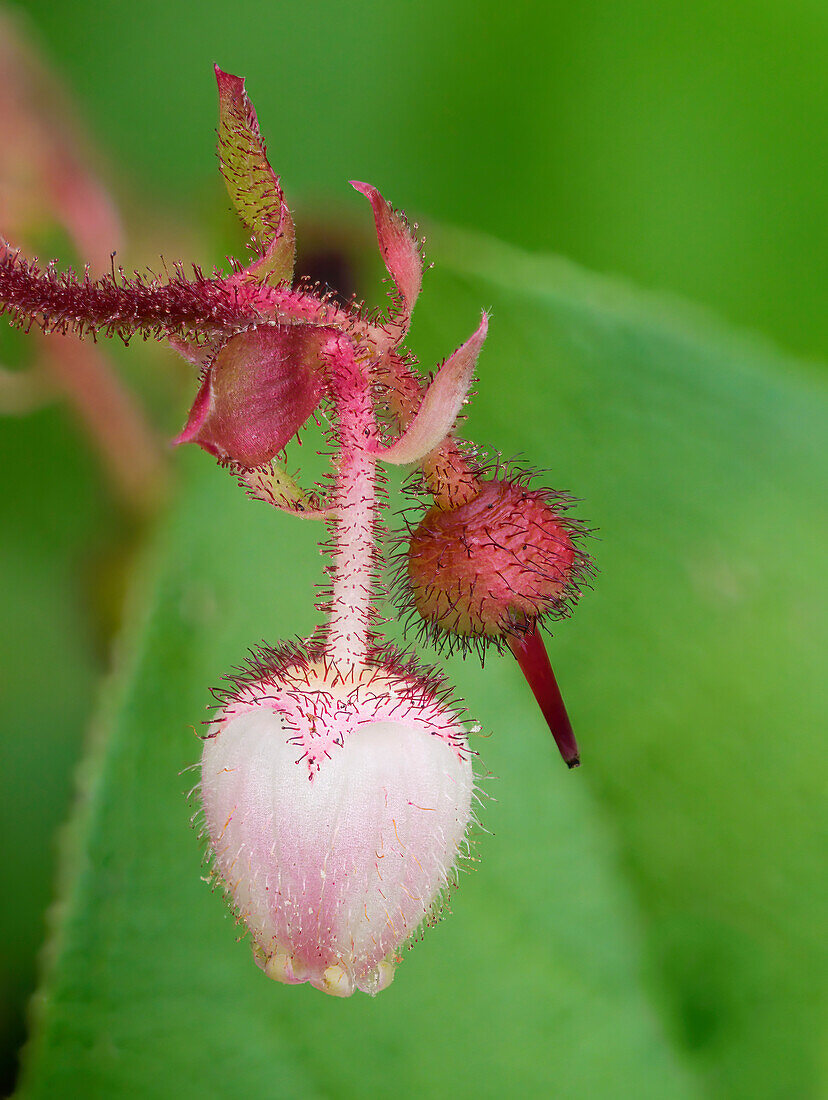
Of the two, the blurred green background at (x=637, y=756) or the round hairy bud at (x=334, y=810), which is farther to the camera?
the blurred green background at (x=637, y=756)

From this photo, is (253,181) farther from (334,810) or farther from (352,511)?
(334,810)

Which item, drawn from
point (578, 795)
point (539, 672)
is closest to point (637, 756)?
point (578, 795)

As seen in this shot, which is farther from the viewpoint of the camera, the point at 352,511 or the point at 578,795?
the point at 578,795

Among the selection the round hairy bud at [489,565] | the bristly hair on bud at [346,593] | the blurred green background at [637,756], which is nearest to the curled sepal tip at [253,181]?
the bristly hair on bud at [346,593]

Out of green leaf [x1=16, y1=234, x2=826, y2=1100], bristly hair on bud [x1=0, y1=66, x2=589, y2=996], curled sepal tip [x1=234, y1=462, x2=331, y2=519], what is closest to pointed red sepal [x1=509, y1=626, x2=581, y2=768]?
bristly hair on bud [x1=0, y1=66, x2=589, y2=996]

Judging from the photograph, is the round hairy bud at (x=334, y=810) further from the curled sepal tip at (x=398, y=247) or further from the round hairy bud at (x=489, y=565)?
the curled sepal tip at (x=398, y=247)

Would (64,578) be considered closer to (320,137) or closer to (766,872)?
(320,137)

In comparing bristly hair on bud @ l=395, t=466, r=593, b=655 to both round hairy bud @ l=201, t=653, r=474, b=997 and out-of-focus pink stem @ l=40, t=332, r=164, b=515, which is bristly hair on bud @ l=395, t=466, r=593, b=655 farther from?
out-of-focus pink stem @ l=40, t=332, r=164, b=515
